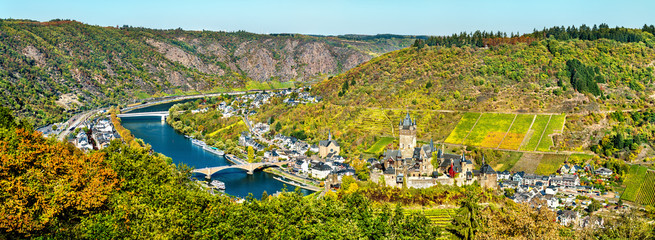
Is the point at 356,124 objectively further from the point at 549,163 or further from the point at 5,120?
the point at 5,120

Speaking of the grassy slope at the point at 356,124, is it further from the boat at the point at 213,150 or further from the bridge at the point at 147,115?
the bridge at the point at 147,115

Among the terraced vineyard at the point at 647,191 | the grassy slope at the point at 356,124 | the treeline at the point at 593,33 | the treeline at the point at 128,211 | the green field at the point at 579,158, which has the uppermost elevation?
the treeline at the point at 593,33

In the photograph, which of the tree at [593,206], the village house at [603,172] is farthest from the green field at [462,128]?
the tree at [593,206]

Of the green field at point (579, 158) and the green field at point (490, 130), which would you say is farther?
the green field at point (490, 130)

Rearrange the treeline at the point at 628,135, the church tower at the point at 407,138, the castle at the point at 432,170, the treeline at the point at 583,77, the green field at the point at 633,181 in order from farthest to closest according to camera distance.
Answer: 1. the treeline at the point at 583,77
2. the treeline at the point at 628,135
3. the church tower at the point at 407,138
4. the green field at the point at 633,181
5. the castle at the point at 432,170

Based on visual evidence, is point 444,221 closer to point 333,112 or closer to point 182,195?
point 182,195

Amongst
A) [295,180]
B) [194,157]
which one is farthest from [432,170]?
[194,157]

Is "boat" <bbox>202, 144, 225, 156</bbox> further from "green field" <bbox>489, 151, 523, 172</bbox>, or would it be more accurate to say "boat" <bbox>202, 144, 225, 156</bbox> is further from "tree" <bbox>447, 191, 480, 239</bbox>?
"tree" <bbox>447, 191, 480, 239</bbox>
